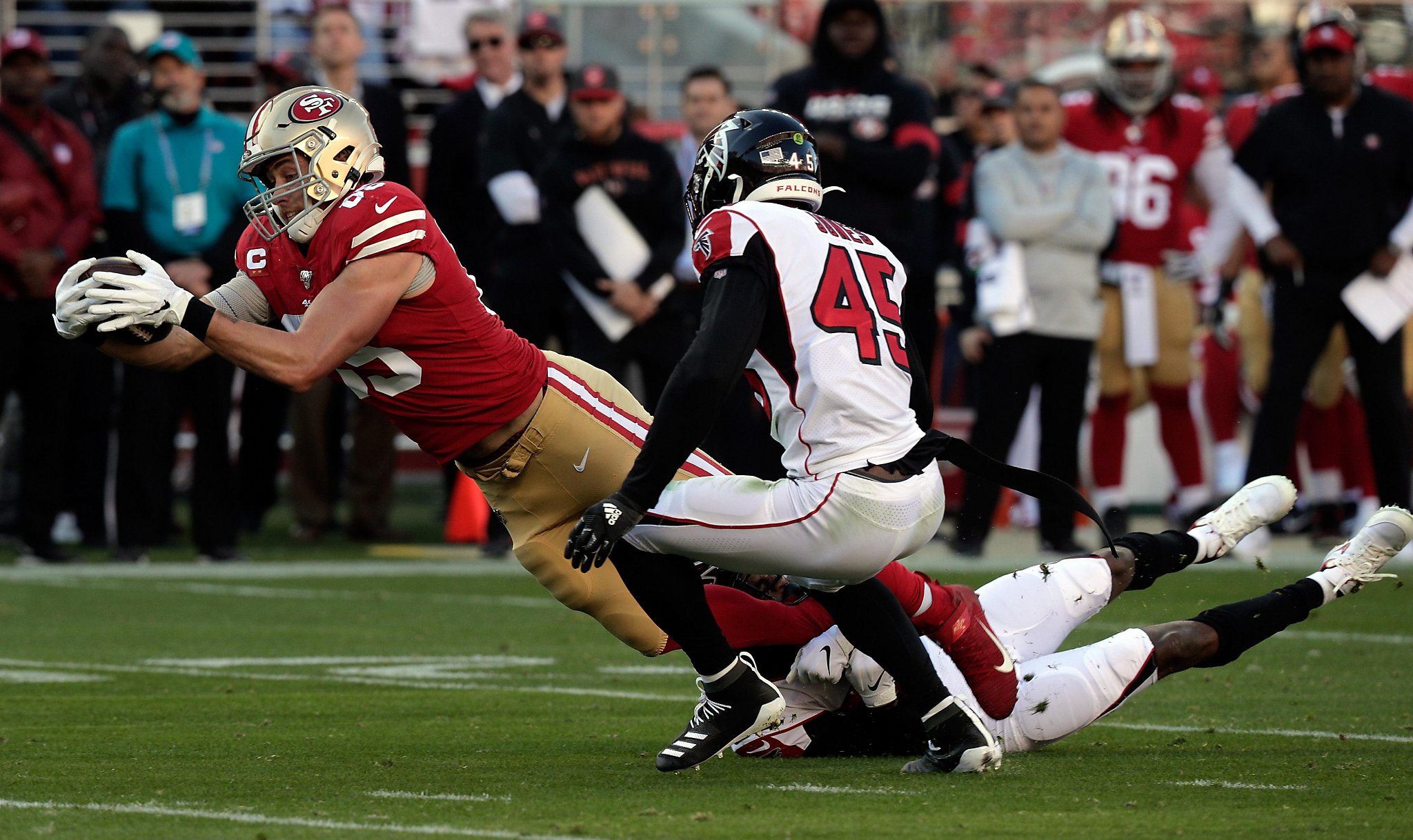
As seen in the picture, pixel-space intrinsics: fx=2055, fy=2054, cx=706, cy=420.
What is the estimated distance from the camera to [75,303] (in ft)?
14.3

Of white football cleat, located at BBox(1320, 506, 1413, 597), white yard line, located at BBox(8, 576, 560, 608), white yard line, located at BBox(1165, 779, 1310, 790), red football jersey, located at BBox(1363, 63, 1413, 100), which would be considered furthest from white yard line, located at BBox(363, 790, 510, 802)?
red football jersey, located at BBox(1363, 63, 1413, 100)

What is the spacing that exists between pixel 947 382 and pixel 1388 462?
17.4 ft

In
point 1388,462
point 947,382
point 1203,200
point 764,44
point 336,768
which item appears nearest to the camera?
point 336,768

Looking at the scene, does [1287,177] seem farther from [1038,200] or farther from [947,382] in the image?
[947,382]

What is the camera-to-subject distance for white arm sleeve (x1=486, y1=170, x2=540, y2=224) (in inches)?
403

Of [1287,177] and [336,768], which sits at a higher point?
[1287,177]

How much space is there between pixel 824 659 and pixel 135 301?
1.77 meters

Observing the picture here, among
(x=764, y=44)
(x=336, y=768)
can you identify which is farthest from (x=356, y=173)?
(x=764, y=44)

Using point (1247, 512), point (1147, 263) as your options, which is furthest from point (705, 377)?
point (1147, 263)

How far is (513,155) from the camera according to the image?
33.8ft

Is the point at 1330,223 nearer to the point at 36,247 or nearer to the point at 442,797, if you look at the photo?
the point at 36,247

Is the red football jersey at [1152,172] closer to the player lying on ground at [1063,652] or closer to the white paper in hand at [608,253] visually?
the white paper in hand at [608,253]

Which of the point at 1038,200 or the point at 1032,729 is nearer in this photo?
the point at 1032,729

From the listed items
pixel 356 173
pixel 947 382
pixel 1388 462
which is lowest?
pixel 947 382
